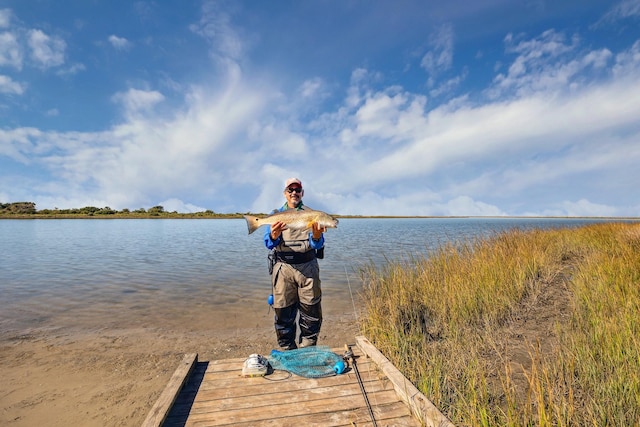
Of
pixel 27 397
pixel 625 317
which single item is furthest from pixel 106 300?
pixel 625 317

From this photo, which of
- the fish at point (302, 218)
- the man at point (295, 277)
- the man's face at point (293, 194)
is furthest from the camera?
the man's face at point (293, 194)

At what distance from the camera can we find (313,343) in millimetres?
5520

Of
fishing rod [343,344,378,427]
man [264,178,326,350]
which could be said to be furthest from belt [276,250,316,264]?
fishing rod [343,344,378,427]

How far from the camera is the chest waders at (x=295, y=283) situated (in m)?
5.22

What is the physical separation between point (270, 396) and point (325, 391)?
73cm

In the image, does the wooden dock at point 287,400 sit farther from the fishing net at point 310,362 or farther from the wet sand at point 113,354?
the wet sand at point 113,354

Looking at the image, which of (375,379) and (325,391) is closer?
(325,391)

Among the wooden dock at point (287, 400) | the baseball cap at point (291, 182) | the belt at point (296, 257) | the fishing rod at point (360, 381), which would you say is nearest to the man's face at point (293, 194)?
the baseball cap at point (291, 182)

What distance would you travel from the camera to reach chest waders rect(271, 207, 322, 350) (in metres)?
5.22

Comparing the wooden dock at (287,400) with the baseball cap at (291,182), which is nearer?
the wooden dock at (287,400)

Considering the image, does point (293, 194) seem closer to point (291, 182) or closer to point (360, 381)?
point (291, 182)

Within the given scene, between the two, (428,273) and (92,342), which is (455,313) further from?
(92,342)

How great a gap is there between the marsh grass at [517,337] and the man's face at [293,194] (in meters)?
2.91

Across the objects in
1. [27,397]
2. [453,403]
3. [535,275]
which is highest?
[535,275]
